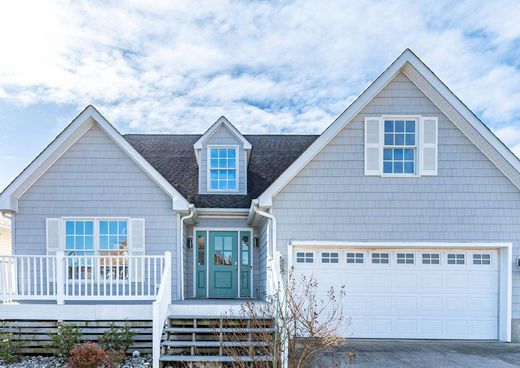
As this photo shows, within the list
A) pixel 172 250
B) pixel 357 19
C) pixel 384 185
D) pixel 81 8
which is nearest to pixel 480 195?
pixel 384 185

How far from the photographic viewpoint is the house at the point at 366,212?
930cm

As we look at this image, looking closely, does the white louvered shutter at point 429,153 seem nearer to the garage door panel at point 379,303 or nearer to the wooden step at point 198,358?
the garage door panel at point 379,303

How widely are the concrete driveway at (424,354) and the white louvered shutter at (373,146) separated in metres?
4.10

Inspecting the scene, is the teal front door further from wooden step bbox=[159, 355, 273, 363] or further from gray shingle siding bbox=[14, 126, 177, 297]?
wooden step bbox=[159, 355, 273, 363]

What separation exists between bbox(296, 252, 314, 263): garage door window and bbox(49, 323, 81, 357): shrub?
17.2 ft

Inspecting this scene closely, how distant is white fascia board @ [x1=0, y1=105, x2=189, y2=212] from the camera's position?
9359 millimetres

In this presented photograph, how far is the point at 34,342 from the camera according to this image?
8266mm

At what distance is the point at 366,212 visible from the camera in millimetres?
9367

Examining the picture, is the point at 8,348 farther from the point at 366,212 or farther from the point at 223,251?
the point at 366,212

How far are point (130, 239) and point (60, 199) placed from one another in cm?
208

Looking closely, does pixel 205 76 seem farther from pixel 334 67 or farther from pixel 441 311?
pixel 441 311

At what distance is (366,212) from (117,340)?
20.8ft

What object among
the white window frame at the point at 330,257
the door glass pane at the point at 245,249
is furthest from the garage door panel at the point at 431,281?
the door glass pane at the point at 245,249

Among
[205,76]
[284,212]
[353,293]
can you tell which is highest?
[205,76]
